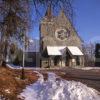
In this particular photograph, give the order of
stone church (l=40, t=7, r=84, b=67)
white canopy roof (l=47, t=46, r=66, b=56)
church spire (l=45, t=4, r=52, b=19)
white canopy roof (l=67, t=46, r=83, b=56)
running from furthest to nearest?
stone church (l=40, t=7, r=84, b=67) < white canopy roof (l=67, t=46, r=83, b=56) < white canopy roof (l=47, t=46, r=66, b=56) < church spire (l=45, t=4, r=52, b=19)

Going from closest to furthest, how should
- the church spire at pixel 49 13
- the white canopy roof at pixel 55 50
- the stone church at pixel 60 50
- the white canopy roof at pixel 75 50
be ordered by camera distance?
the church spire at pixel 49 13 < the white canopy roof at pixel 55 50 < the white canopy roof at pixel 75 50 < the stone church at pixel 60 50

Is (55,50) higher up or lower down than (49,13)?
higher up

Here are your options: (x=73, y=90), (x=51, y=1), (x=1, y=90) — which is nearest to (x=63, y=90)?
(x=73, y=90)

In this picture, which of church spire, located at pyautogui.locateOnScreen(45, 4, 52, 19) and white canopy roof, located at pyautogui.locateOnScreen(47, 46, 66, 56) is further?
white canopy roof, located at pyautogui.locateOnScreen(47, 46, 66, 56)

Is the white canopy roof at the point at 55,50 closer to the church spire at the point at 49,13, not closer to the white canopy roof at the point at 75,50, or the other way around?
the white canopy roof at the point at 75,50

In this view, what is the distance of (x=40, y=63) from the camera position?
68.4m

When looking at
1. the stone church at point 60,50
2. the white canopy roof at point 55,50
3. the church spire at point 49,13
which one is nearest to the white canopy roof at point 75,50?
the stone church at point 60,50

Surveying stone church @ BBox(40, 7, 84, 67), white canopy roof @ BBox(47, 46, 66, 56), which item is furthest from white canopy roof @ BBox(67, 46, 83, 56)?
white canopy roof @ BBox(47, 46, 66, 56)

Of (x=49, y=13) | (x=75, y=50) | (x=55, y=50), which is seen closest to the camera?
(x=49, y=13)

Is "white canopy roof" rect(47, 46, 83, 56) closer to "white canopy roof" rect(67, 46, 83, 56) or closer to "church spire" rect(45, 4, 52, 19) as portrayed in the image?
"white canopy roof" rect(67, 46, 83, 56)

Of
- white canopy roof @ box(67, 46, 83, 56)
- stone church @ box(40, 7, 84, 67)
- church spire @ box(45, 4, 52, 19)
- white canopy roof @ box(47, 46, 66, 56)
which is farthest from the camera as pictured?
stone church @ box(40, 7, 84, 67)

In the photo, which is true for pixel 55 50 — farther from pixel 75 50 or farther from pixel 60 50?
pixel 75 50

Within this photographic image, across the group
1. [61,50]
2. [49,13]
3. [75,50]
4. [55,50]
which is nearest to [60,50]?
[61,50]

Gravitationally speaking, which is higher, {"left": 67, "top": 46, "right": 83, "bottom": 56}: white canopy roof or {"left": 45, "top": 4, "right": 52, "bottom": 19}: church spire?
{"left": 67, "top": 46, "right": 83, "bottom": 56}: white canopy roof
